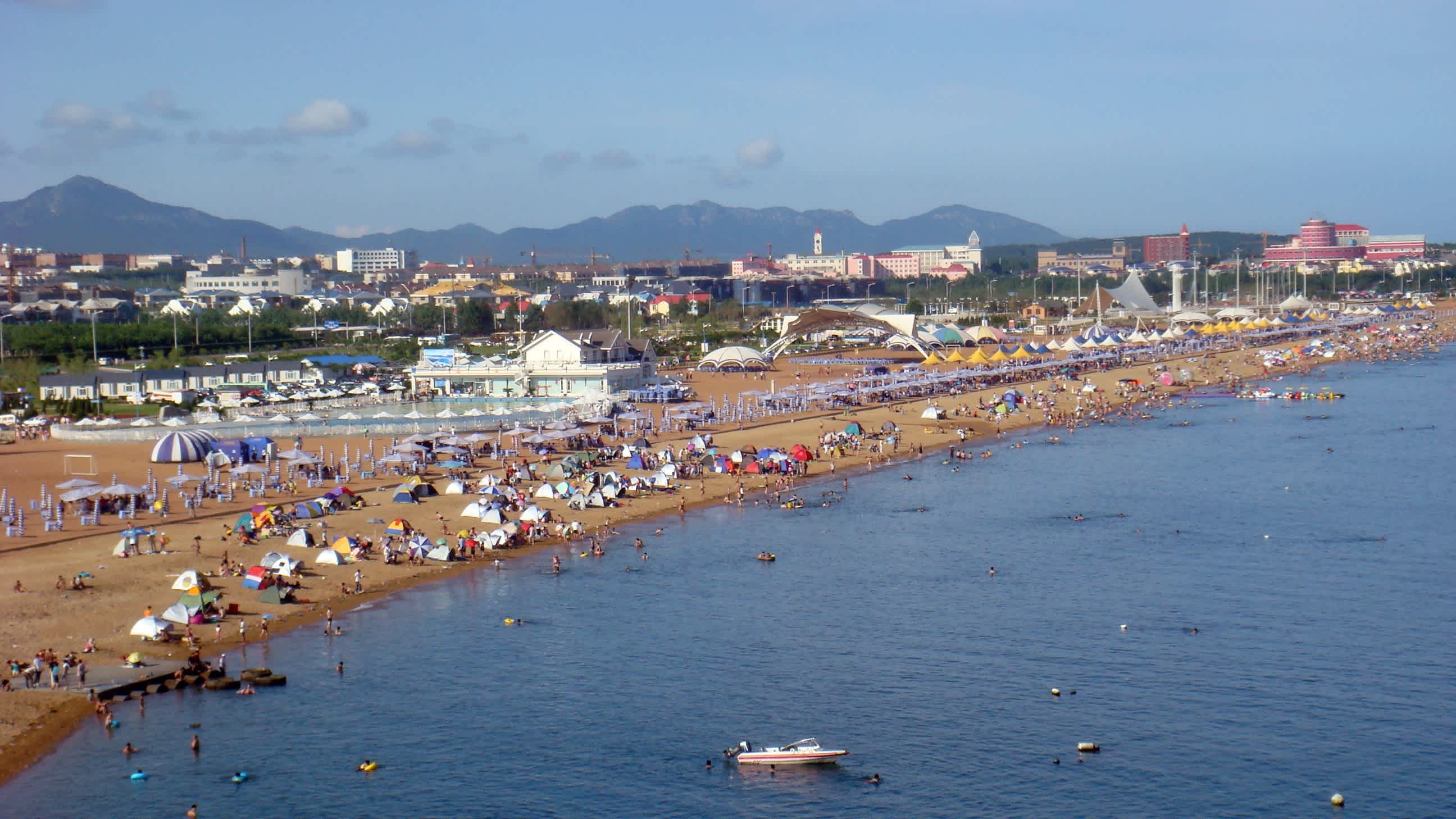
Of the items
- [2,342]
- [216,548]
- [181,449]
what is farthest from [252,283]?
[216,548]

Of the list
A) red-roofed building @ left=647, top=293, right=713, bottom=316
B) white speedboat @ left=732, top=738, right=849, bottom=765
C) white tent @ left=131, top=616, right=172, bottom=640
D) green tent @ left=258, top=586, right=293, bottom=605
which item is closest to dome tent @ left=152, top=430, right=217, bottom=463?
green tent @ left=258, top=586, right=293, bottom=605

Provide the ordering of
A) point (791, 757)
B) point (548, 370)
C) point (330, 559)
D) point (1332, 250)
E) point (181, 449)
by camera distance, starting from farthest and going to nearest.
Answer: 1. point (1332, 250)
2. point (548, 370)
3. point (181, 449)
4. point (330, 559)
5. point (791, 757)

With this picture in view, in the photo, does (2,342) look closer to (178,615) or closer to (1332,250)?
(178,615)

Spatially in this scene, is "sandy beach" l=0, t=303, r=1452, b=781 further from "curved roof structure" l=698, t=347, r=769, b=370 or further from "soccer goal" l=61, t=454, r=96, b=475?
"curved roof structure" l=698, t=347, r=769, b=370

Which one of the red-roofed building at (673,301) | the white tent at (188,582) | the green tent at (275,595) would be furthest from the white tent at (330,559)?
the red-roofed building at (673,301)

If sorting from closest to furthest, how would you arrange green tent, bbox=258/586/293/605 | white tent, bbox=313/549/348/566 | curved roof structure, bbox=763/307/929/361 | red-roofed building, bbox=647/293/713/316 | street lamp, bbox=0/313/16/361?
1. green tent, bbox=258/586/293/605
2. white tent, bbox=313/549/348/566
3. street lamp, bbox=0/313/16/361
4. curved roof structure, bbox=763/307/929/361
5. red-roofed building, bbox=647/293/713/316

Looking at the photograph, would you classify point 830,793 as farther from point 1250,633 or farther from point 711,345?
point 711,345
